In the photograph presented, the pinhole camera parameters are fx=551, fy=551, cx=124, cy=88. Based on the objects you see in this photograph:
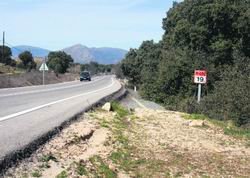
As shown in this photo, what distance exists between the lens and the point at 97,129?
14539 millimetres

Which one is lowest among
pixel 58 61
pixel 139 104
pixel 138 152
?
pixel 139 104

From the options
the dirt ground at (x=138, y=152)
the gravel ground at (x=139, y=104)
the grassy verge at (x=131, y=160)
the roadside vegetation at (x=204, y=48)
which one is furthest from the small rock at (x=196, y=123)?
the roadside vegetation at (x=204, y=48)

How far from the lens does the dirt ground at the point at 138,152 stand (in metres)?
9.58

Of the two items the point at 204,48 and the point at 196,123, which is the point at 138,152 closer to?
the point at 196,123

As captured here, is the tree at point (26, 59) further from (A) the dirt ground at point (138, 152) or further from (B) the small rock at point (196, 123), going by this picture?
(A) the dirt ground at point (138, 152)

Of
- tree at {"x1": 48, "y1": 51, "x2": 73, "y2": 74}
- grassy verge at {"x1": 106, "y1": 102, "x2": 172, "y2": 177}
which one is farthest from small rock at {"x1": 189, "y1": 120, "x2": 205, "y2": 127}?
tree at {"x1": 48, "y1": 51, "x2": 73, "y2": 74}

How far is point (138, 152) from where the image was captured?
38.9ft

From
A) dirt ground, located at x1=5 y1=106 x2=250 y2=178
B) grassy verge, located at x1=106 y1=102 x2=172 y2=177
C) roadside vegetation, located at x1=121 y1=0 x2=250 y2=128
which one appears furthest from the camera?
roadside vegetation, located at x1=121 y1=0 x2=250 y2=128

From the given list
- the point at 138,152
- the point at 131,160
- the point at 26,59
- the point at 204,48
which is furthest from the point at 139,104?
the point at 26,59

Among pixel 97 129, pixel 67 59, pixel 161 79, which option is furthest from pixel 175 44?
pixel 67 59

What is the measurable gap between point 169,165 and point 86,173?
6.96ft

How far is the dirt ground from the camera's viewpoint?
958 centimetres

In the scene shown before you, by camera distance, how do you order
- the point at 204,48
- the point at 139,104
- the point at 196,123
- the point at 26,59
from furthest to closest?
1. the point at 26,59
2. the point at 204,48
3. the point at 139,104
4. the point at 196,123

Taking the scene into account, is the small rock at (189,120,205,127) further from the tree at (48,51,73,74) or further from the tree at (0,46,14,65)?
the tree at (48,51,73,74)
